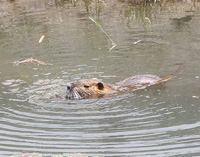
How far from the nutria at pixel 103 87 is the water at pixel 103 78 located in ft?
0.53

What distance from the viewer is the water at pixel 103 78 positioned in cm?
446

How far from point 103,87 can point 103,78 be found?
92 centimetres

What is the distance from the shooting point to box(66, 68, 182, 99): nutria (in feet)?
19.4

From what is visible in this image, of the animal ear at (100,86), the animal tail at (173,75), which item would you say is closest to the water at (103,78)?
the animal tail at (173,75)

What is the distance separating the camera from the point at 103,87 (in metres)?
6.04

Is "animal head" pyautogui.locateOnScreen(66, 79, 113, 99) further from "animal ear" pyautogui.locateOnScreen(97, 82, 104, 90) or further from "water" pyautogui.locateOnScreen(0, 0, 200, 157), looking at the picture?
"water" pyautogui.locateOnScreen(0, 0, 200, 157)

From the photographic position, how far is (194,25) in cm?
984

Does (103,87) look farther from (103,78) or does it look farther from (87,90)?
(103,78)

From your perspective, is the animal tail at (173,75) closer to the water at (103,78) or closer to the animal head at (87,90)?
the water at (103,78)

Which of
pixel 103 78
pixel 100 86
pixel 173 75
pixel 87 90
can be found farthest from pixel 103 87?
pixel 173 75

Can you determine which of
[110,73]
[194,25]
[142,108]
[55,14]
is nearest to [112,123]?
[142,108]

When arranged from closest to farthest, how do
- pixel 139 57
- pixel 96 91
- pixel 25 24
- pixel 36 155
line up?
pixel 36 155, pixel 96 91, pixel 139 57, pixel 25 24

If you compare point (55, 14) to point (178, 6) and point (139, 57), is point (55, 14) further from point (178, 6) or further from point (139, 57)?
point (139, 57)

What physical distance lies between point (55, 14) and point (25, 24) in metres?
1.49
